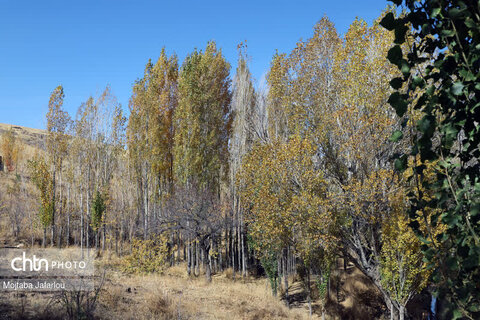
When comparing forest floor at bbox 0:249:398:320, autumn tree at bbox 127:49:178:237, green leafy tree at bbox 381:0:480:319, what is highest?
autumn tree at bbox 127:49:178:237

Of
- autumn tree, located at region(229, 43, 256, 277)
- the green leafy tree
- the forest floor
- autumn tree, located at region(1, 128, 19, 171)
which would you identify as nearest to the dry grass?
the forest floor

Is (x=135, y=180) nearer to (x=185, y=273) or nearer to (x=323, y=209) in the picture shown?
(x=185, y=273)

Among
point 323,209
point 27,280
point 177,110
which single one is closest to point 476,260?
point 323,209

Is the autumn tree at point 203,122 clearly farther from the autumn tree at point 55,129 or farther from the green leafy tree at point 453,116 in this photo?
the green leafy tree at point 453,116

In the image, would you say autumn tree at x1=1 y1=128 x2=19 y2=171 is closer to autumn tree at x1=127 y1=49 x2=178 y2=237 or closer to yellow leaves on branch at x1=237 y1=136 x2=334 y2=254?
autumn tree at x1=127 y1=49 x2=178 y2=237

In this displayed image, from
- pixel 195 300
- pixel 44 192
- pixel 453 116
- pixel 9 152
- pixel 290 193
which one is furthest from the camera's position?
pixel 9 152

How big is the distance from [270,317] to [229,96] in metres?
16.8

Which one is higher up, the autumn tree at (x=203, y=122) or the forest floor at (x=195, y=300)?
the autumn tree at (x=203, y=122)

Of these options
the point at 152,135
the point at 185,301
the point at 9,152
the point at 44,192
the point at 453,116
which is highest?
the point at 9,152

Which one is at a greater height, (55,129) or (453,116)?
(55,129)

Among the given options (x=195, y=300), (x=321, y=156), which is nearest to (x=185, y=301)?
(x=195, y=300)

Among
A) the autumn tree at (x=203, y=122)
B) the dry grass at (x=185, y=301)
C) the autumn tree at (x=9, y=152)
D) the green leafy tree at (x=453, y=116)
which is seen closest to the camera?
the green leafy tree at (x=453, y=116)

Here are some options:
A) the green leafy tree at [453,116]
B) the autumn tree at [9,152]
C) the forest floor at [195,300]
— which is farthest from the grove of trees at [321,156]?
Answer: the autumn tree at [9,152]

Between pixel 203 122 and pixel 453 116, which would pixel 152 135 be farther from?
pixel 453 116
